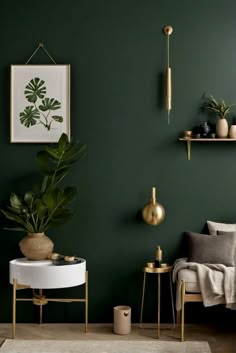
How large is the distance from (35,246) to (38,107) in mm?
1249

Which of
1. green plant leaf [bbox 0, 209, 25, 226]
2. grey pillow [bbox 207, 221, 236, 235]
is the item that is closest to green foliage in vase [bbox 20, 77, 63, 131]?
green plant leaf [bbox 0, 209, 25, 226]

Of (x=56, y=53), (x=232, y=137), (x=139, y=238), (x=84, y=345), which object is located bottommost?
(x=84, y=345)

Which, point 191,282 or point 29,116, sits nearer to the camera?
point 191,282

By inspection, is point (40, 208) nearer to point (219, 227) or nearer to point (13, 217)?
point (13, 217)

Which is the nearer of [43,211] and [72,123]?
[43,211]

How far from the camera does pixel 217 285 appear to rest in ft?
16.1

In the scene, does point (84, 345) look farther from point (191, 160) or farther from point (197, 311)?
point (191, 160)

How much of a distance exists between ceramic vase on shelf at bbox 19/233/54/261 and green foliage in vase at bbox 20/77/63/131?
3.24 ft

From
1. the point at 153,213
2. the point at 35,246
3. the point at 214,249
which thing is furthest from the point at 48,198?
the point at 214,249

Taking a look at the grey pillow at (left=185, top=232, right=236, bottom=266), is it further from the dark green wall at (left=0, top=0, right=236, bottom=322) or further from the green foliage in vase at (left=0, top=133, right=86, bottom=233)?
the green foliage in vase at (left=0, top=133, right=86, bottom=233)

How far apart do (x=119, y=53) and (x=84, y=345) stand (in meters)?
2.51

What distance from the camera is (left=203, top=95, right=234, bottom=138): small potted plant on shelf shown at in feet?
17.8

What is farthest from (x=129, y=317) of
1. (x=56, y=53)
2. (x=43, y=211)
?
(x=56, y=53)

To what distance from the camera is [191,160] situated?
5547mm
